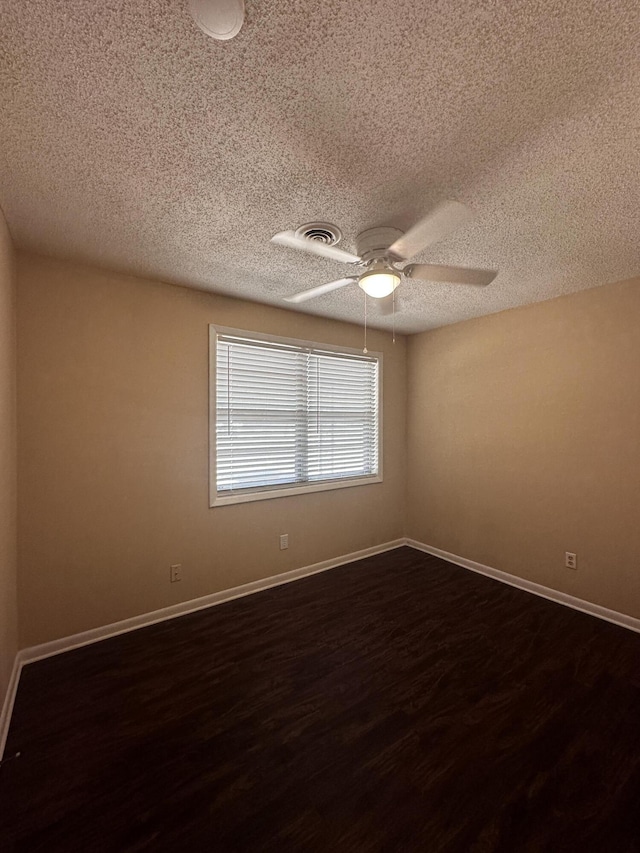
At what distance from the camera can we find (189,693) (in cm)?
199

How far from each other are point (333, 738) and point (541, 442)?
2702 millimetres

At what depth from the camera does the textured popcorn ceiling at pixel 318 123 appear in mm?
968

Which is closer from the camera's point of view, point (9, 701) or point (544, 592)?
point (9, 701)

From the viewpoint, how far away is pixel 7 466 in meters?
1.96

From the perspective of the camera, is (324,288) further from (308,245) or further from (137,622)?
(137,622)

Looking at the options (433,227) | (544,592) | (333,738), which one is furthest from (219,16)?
(544,592)

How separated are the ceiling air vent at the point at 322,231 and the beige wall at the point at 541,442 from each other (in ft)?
7.09

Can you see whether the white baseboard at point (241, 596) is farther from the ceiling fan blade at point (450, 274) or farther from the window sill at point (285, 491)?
the ceiling fan blade at point (450, 274)

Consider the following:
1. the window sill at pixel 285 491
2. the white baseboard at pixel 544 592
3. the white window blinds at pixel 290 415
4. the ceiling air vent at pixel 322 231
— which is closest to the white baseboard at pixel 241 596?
the white baseboard at pixel 544 592

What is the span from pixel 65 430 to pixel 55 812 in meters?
1.87

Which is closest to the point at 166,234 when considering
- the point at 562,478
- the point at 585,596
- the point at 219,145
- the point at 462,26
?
the point at 219,145

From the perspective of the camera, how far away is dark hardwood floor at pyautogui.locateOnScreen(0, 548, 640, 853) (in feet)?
4.37

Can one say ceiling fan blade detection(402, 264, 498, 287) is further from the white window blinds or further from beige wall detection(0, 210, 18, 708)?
beige wall detection(0, 210, 18, 708)

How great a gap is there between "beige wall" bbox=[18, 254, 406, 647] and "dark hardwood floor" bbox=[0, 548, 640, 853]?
381 mm
